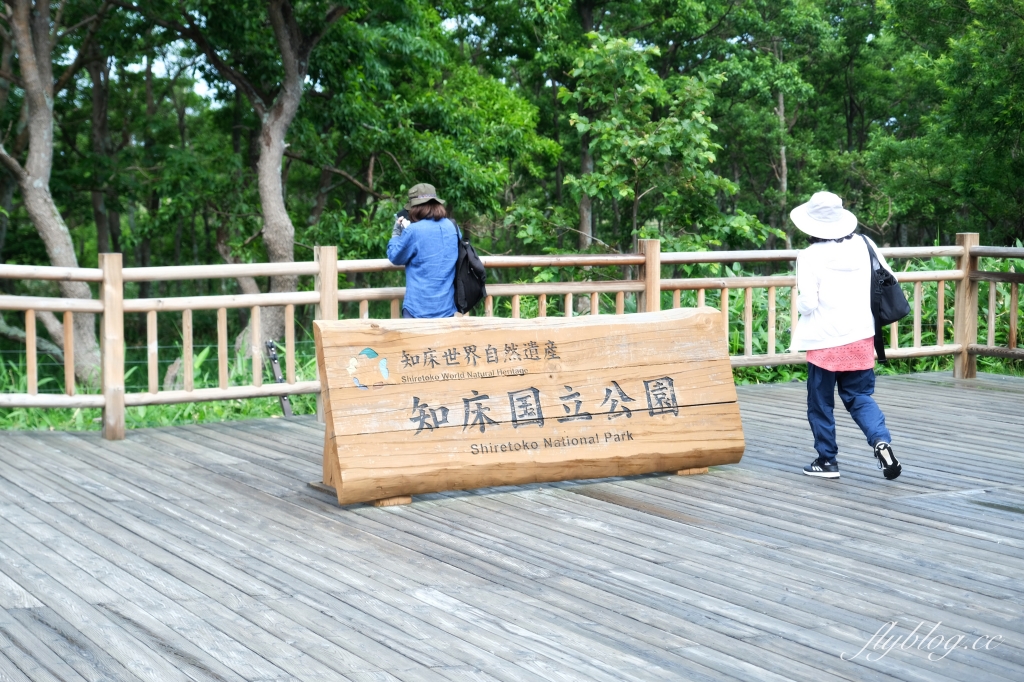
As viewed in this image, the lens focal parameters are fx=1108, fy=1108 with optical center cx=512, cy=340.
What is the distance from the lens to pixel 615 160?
11.8m

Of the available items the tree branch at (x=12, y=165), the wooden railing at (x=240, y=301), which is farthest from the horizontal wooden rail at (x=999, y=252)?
the tree branch at (x=12, y=165)

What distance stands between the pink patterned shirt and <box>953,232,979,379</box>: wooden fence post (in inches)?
163

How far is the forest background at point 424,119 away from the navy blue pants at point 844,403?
18.2 feet

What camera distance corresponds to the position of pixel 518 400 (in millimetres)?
5453

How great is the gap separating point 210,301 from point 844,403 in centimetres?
384

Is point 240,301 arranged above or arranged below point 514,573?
above

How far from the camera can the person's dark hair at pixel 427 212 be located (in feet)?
21.4

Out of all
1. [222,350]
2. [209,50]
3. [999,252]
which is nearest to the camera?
[222,350]

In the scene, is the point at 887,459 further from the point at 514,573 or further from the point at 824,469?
the point at 514,573

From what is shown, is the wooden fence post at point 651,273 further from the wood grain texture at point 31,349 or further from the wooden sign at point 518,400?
the wood grain texture at point 31,349

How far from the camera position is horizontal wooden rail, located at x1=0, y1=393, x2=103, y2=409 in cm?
680

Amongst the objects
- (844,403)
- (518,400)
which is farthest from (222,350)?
(844,403)

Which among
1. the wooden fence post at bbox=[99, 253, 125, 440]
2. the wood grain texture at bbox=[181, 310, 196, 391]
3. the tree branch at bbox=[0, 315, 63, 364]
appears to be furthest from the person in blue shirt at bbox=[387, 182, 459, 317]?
the tree branch at bbox=[0, 315, 63, 364]

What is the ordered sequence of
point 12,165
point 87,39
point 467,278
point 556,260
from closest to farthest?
point 467,278 < point 556,260 < point 12,165 < point 87,39
